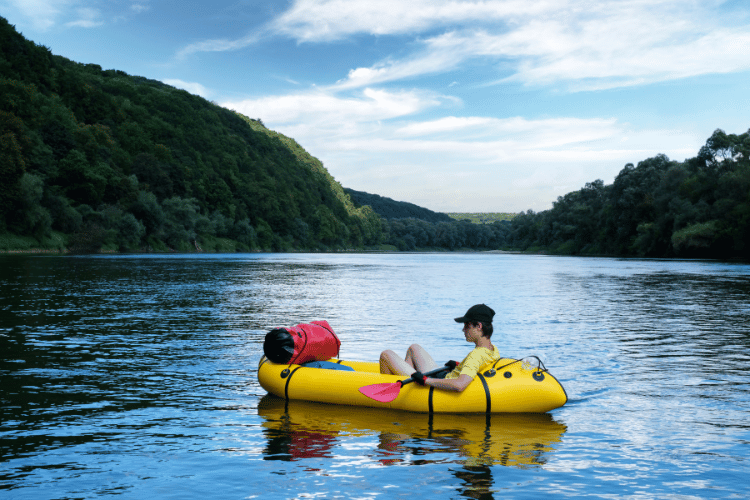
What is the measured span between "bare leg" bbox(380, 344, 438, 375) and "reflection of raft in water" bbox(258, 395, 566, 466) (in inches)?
22.8

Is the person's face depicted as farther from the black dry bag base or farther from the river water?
the black dry bag base

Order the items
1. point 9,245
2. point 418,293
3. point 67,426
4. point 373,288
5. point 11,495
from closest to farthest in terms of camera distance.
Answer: point 11,495
point 67,426
point 418,293
point 373,288
point 9,245

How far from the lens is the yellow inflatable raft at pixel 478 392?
27.6 ft

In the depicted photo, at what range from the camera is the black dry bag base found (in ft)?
30.8

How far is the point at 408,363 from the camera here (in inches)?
366

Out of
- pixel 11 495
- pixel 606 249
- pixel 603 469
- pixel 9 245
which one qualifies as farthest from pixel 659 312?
pixel 606 249

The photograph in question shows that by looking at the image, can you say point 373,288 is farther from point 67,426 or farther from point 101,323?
point 67,426

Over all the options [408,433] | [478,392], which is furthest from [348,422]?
[478,392]

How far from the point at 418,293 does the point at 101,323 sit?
50.4 feet

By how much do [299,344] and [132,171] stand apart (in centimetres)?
10309

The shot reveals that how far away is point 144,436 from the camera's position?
23.6ft

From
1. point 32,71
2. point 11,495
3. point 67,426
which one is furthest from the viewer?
point 32,71

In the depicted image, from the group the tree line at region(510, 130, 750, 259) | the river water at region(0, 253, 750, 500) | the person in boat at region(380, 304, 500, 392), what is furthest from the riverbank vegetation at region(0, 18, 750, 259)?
the person in boat at region(380, 304, 500, 392)

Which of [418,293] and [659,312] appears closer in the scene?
[659,312]
